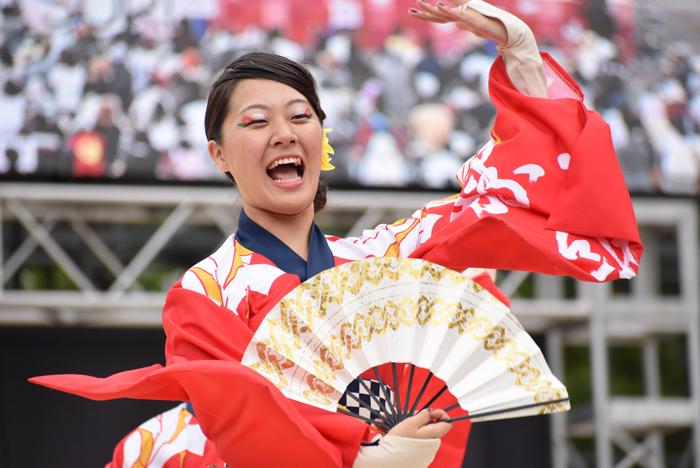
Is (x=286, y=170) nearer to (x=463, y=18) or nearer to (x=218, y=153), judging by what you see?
(x=218, y=153)

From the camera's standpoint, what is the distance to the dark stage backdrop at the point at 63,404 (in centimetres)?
353

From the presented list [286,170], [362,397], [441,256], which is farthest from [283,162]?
[362,397]

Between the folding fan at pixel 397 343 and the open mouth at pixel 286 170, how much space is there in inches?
9.1

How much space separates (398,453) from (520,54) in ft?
2.41

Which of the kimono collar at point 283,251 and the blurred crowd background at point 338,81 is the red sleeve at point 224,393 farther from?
the blurred crowd background at point 338,81

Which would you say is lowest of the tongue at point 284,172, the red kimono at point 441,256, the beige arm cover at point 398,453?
the beige arm cover at point 398,453

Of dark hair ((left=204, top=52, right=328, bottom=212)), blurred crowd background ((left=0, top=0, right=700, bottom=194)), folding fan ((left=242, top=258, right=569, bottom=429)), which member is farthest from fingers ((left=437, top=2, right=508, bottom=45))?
blurred crowd background ((left=0, top=0, right=700, bottom=194))

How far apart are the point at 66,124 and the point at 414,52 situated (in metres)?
1.60

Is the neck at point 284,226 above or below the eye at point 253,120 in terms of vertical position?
below

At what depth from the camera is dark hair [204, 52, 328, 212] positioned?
4.50 ft

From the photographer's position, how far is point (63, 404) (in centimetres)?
355

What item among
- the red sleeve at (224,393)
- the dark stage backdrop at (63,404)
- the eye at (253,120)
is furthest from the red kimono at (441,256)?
the dark stage backdrop at (63,404)

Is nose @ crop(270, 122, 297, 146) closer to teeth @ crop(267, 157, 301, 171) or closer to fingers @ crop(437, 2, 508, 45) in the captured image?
teeth @ crop(267, 157, 301, 171)

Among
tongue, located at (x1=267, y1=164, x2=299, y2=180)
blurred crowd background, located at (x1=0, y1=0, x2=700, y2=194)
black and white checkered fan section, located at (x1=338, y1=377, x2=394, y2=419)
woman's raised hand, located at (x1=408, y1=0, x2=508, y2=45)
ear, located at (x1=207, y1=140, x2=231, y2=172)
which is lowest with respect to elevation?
black and white checkered fan section, located at (x1=338, y1=377, x2=394, y2=419)
